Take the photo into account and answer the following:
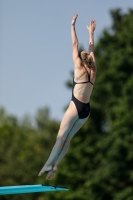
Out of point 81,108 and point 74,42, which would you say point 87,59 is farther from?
point 81,108

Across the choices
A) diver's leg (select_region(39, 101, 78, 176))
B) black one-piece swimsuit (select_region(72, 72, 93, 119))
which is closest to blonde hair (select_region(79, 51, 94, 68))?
black one-piece swimsuit (select_region(72, 72, 93, 119))

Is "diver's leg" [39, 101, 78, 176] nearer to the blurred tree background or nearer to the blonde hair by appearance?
the blonde hair

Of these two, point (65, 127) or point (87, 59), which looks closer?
point (65, 127)

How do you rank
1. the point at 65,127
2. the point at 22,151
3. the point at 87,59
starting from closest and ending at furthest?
1. the point at 65,127
2. the point at 87,59
3. the point at 22,151

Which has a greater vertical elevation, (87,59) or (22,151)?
(87,59)

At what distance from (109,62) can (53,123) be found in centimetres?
2678

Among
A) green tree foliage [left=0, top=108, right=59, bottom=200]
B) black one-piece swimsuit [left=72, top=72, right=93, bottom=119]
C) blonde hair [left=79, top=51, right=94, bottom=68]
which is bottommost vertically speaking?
green tree foliage [left=0, top=108, right=59, bottom=200]

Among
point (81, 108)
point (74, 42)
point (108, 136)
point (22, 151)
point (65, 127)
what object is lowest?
point (22, 151)

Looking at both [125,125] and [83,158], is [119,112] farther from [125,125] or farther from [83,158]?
[83,158]

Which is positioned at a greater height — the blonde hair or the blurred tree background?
the blonde hair

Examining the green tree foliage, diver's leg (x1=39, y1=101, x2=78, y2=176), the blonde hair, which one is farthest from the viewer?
the green tree foliage

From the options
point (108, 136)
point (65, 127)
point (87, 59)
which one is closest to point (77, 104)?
point (65, 127)

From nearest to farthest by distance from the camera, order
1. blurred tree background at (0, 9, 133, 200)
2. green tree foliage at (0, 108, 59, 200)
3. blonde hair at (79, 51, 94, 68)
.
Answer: blonde hair at (79, 51, 94, 68) → blurred tree background at (0, 9, 133, 200) → green tree foliage at (0, 108, 59, 200)

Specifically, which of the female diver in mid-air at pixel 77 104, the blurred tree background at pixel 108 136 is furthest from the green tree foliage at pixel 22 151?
the female diver in mid-air at pixel 77 104
